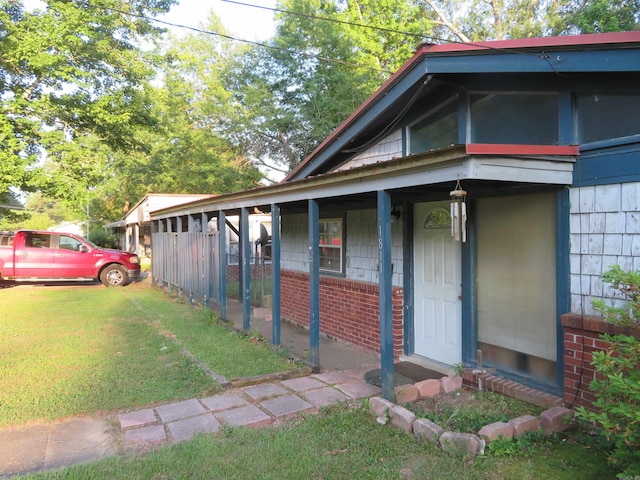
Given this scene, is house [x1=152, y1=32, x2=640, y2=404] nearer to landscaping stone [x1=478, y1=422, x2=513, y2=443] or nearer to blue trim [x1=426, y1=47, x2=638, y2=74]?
blue trim [x1=426, y1=47, x2=638, y2=74]

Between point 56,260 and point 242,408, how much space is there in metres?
12.5

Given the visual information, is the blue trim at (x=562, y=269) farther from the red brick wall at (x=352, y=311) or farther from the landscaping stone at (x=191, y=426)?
the landscaping stone at (x=191, y=426)

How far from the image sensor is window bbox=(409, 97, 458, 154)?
5664 millimetres

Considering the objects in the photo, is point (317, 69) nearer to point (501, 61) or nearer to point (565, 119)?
point (501, 61)

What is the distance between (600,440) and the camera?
136 inches

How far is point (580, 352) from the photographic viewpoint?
12.8ft

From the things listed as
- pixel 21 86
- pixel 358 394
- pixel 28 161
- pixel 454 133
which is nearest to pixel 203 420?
pixel 358 394

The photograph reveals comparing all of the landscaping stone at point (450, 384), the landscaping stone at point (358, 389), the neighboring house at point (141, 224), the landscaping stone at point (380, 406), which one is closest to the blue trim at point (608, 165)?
the landscaping stone at point (450, 384)

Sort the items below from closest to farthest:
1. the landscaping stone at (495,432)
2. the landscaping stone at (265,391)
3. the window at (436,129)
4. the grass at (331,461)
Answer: the grass at (331,461), the landscaping stone at (495,432), the landscaping stone at (265,391), the window at (436,129)

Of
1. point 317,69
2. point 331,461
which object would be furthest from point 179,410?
point 317,69

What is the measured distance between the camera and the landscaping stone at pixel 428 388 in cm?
465

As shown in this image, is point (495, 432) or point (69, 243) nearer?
point (495, 432)

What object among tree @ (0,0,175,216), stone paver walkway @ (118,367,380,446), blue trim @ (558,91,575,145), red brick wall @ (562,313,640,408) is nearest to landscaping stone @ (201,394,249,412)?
stone paver walkway @ (118,367,380,446)

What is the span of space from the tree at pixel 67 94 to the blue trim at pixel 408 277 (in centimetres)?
980
